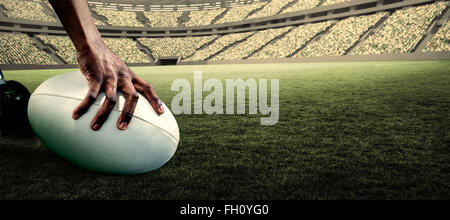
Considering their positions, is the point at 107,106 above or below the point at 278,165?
above

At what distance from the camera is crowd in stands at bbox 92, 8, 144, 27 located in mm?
44250

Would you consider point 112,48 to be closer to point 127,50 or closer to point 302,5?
point 127,50

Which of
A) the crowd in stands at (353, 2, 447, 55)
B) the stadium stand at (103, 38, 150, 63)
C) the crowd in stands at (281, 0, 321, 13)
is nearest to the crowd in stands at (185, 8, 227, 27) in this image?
the stadium stand at (103, 38, 150, 63)

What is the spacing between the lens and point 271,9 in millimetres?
40156

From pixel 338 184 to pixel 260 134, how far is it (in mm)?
1228

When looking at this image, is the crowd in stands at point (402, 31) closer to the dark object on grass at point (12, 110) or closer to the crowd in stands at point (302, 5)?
the crowd in stands at point (302, 5)

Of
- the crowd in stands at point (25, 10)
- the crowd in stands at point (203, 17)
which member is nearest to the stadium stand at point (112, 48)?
the crowd in stands at point (25, 10)

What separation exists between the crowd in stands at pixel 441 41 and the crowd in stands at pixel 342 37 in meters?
6.78

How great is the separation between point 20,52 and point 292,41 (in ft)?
94.0

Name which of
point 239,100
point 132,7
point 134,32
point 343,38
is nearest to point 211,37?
point 134,32

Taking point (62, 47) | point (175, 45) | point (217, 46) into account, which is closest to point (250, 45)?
point (217, 46)

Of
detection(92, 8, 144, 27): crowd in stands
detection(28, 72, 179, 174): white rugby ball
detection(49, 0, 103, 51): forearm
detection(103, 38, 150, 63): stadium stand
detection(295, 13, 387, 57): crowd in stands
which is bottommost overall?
detection(103, 38, 150, 63): stadium stand

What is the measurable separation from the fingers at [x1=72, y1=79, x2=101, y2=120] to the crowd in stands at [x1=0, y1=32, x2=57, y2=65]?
31765 millimetres

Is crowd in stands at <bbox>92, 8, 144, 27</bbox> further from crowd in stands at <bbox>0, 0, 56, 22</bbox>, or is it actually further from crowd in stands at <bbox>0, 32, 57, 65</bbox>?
crowd in stands at <bbox>0, 32, 57, 65</bbox>
